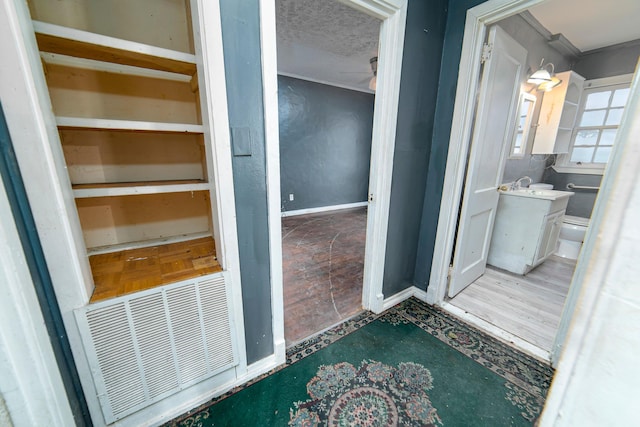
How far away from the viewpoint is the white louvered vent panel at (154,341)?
96 cm

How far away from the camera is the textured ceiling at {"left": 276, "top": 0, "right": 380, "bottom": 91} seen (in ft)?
7.20

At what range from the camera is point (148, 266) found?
3.76 ft

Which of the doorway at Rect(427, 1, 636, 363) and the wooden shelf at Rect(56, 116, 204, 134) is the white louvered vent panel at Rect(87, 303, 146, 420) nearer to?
the wooden shelf at Rect(56, 116, 204, 134)

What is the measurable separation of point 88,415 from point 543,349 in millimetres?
2505

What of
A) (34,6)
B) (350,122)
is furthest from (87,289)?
(350,122)

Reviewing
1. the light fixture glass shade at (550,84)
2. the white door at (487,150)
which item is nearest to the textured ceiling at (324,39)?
the white door at (487,150)

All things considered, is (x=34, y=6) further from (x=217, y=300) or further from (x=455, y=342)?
(x=455, y=342)

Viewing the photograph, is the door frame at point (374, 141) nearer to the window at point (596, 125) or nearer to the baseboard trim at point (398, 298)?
the baseboard trim at point (398, 298)

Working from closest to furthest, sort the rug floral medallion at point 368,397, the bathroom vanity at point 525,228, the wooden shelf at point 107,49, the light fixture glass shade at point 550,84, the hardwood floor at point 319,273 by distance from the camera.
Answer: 1. the wooden shelf at point 107,49
2. the rug floral medallion at point 368,397
3. the hardwood floor at point 319,273
4. the bathroom vanity at point 525,228
5. the light fixture glass shade at point 550,84

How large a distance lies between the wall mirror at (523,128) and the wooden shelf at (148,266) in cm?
336

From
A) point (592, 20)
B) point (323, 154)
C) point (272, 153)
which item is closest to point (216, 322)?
point (272, 153)

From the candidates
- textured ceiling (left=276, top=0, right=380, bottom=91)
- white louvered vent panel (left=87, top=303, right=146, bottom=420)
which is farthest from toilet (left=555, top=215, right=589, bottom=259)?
white louvered vent panel (left=87, top=303, right=146, bottom=420)

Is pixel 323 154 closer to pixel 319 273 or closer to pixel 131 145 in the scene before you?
pixel 319 273

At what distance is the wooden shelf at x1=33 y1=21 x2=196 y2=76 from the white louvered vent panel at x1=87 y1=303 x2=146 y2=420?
3.25 feet
